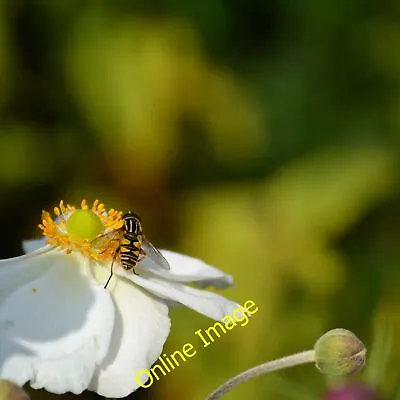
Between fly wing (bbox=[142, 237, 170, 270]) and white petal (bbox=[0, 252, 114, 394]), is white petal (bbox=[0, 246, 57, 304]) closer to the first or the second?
white petal (bbox=[0, 252, 114, 394])

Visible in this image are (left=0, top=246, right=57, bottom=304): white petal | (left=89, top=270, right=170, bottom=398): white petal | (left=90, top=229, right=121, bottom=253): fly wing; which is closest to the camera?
Answer: (left=89, top=270, right=170, bottom=398): white petal

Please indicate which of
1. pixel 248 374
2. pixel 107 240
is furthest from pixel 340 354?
pixel 107 240

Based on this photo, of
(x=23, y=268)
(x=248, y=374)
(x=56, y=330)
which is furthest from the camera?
(x=23, y=268)

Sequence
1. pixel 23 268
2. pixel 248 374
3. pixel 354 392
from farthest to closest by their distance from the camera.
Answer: pixel 354 392 < pixel 23 268 < pixel 248 374

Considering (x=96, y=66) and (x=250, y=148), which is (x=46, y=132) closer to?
(x=96, y=66)

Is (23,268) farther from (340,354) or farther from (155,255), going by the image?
(340,354)

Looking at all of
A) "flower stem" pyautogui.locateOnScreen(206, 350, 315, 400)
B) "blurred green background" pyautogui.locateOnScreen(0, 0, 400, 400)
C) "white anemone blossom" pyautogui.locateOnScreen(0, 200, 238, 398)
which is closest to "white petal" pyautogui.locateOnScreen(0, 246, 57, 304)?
"white anemone blossom" pyautogui.locateOnScreen(0, 200, 238, 398)

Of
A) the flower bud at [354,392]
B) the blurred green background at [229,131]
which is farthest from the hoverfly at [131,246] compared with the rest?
the blurred green background at [229,131]
